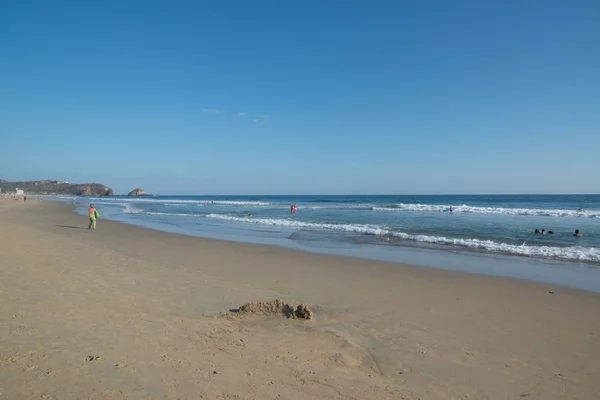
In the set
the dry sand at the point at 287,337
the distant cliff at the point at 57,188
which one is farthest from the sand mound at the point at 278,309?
the distant cliff at the point at 57,188

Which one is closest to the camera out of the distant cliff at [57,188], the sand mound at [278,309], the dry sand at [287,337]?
the dry sand at [287,337]

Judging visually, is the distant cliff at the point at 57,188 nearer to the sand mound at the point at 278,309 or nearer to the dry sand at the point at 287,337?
the dry sand at the point at 287,337

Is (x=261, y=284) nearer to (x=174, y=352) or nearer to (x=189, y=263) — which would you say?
(x=189, y=263)

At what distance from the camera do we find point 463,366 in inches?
169

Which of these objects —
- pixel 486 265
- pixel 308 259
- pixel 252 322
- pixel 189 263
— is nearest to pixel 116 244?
pixel 189 263

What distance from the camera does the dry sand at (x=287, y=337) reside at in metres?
3.46

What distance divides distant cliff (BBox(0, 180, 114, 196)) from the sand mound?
6898 inches

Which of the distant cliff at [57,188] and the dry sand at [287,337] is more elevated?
the distant cliff at [57,188]

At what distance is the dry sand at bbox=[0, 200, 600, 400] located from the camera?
3465 millimetres

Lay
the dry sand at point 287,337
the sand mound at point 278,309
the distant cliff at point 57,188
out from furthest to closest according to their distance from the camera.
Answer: the distant cliff at point 57,188, the sand mound at point 278,309, the dry sand at point 287,337

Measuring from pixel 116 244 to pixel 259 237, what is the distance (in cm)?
644

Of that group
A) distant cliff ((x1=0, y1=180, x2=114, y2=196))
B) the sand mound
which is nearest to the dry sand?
the sand mound

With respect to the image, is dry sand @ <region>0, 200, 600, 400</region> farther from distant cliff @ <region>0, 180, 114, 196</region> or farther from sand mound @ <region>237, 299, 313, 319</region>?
distant cliff @ <region>0, 180, 114, 196</region>

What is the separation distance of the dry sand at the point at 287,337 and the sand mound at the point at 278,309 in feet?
0.52
